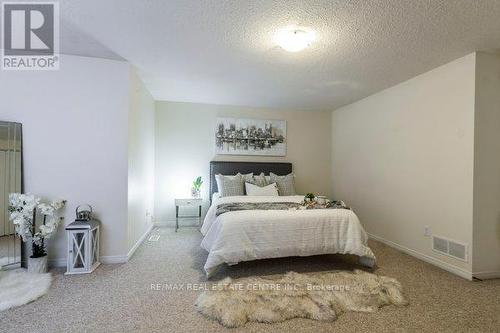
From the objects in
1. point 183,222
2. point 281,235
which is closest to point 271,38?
point 281,235

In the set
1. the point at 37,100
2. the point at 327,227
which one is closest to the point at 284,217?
the point at 327,227

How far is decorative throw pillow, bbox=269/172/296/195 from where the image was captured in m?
4.33

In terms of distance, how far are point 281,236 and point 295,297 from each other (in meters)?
0.65

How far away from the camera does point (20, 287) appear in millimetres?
2219

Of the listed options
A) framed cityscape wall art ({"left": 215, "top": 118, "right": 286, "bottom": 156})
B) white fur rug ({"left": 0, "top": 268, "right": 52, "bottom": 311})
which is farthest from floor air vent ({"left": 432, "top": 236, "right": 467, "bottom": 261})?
white fur rug ({"left": 0, "top": 268, "right": 52, "bottom": 311})

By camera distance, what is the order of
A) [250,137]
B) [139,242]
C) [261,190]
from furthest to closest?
[250,137]
[261,190]
[139,242]

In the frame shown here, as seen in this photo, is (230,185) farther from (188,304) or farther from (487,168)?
(487,168)

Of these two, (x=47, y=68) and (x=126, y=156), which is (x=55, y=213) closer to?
(x=126, y=156)

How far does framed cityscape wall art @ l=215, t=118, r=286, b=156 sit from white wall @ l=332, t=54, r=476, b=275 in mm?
1402

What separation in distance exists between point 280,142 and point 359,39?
2756 mm

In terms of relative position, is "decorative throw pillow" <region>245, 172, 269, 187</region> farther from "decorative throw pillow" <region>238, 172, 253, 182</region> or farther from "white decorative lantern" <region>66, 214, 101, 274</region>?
"white decorative lantern" <region>66, 214, 101, 274</region>

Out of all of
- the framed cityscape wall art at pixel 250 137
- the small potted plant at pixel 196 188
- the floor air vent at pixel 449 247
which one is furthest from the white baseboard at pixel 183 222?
the floor air vent at pixel 449 247

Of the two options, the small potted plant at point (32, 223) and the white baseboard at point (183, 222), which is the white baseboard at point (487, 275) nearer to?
the white baseboard at point (183, 222)

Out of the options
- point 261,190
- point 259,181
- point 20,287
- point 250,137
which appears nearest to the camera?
point 20,287
